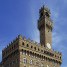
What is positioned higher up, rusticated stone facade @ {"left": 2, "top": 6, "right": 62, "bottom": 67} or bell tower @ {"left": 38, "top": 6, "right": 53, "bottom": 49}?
bell tower @ {"left": 38, "top": 6, "right": 53, "bottom": 49}

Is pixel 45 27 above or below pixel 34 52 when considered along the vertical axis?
above

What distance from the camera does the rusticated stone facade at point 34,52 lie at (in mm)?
103156

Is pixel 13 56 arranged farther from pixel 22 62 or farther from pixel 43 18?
pixel 43 18

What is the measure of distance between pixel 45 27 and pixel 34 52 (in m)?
15.2

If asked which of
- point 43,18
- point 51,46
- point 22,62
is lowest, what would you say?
point 22,62

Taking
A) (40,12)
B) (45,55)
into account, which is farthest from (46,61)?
(40,12)

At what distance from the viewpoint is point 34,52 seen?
106m

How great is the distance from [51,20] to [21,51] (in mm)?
25880

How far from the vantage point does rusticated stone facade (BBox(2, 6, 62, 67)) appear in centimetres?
10316

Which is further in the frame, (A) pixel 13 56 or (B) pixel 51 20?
(B) pixel 51 20

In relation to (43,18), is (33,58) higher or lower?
lower

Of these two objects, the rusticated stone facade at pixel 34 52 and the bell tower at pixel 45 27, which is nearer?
the rusticated stone facade at pixel 34 52

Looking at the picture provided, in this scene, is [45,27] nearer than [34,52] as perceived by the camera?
No

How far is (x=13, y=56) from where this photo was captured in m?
106
